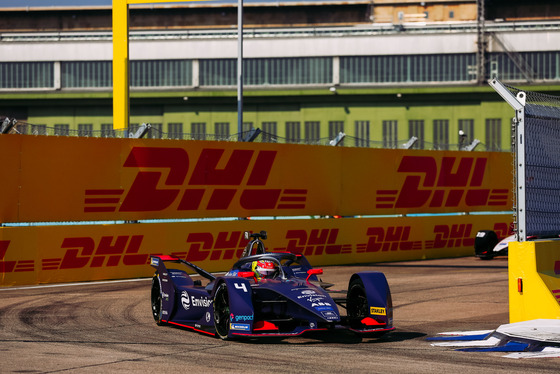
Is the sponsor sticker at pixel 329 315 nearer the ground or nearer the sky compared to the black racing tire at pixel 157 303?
nearer the sky

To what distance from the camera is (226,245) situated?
21.2 m

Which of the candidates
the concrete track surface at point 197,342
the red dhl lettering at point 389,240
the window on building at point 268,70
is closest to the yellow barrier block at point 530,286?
the concrete track surface at point 197,342

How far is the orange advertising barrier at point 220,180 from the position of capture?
18.4m

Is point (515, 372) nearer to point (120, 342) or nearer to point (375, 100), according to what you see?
point (120, 342)

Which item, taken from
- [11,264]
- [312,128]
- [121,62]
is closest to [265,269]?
[11,264]

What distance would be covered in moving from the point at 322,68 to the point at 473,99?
8.73m


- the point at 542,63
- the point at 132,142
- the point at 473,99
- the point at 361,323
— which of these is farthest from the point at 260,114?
the point at 361,323

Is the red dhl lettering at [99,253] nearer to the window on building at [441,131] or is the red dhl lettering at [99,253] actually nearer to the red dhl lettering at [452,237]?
the red dhl lettering at [452,237]

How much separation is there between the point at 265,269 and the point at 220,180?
345 inches

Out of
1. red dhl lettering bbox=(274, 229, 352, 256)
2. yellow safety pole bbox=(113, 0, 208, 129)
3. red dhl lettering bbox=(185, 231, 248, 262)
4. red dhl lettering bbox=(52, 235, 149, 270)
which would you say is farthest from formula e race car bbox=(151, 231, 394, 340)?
yellow safety pole bbox=(113, 0, 208, 129)

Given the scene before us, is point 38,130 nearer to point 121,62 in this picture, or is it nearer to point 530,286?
point 121,62

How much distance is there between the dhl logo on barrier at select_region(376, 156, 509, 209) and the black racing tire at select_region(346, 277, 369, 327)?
493 inches

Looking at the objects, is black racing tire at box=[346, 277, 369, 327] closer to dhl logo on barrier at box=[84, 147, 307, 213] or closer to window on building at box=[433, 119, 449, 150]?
dhl logo on barrier at box=[84, 147, 307, 213]

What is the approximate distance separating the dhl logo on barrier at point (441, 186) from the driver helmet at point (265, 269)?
12.3 metres
